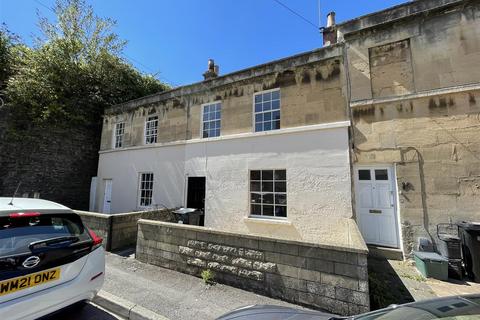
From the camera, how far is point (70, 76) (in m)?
13.6

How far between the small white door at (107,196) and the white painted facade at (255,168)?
Answer: 112 centimetres

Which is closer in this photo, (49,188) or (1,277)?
(1,277)

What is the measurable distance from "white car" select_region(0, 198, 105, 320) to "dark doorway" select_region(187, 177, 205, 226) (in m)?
6.55

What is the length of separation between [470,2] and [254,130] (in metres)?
7.17

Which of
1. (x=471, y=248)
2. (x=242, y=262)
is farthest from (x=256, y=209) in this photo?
(x=471, y=248)

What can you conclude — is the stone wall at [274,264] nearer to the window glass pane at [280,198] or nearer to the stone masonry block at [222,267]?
the stone masonry block at [222,267]

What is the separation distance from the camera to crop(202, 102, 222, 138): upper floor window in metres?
10.1

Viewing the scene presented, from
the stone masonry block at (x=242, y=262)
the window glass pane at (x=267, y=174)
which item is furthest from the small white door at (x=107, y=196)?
the stone masonry block at (x=242, y=262)

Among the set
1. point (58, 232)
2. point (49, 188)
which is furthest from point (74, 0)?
point (58, 232)

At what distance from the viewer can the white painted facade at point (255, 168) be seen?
739 centimetres

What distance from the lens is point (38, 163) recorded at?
41.0 feet

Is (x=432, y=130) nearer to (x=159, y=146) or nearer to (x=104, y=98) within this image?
(x=159, y=146)

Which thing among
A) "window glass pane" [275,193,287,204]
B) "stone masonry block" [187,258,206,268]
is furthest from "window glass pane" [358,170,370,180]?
"stone masonry block" [187,258,206,268]

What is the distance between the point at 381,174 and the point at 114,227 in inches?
333
